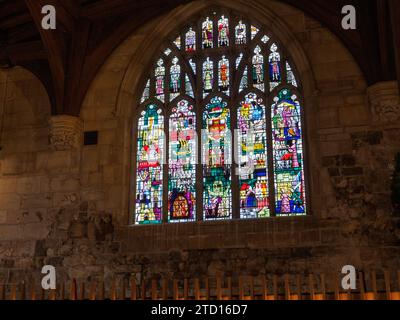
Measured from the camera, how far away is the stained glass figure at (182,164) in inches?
354

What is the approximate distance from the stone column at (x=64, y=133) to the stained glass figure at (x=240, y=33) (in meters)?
2.89

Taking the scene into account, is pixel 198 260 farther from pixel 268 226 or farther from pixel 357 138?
pixel 357 138

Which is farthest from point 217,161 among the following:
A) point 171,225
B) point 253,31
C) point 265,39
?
point 253,31

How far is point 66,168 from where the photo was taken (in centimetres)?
940

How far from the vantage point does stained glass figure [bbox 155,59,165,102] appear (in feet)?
32.0

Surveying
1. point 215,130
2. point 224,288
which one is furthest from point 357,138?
point 224,288

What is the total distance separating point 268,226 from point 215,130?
1785mm

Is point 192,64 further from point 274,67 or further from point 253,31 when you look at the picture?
point 274,67

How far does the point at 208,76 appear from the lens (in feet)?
31.7

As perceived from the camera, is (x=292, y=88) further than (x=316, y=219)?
Yes

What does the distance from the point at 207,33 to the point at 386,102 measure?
3.17 metres

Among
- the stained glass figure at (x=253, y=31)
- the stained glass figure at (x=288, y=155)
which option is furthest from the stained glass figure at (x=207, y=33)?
the stained glass figure at (x=288, y=155)

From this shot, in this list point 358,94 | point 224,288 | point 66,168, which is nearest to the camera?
point 224,288

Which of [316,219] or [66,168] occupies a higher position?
[66,168]
